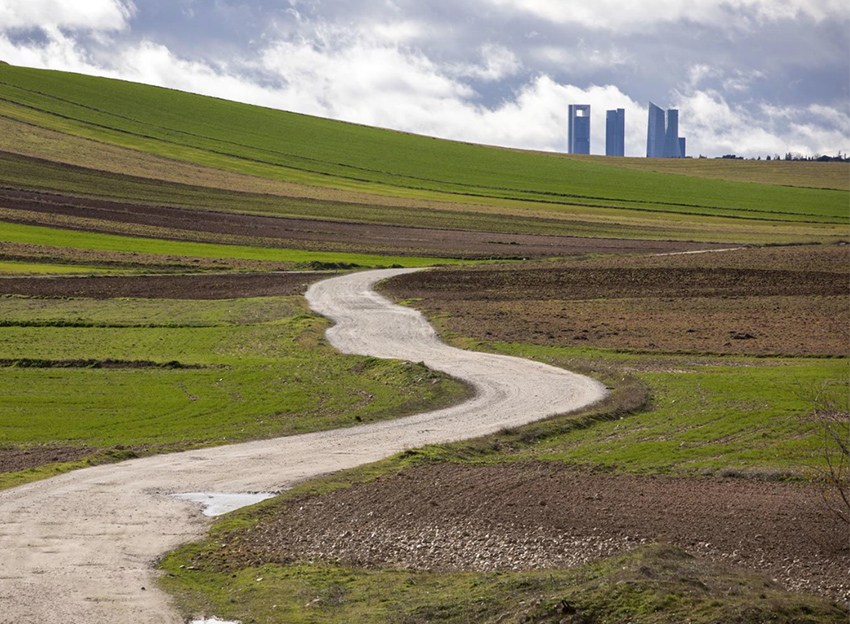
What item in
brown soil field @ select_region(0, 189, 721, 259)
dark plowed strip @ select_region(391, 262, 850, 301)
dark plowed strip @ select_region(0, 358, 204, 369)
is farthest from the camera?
brown soil field @ select_region(0, 189, 721, 259)

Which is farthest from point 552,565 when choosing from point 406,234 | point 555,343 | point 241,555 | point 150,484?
point 406,234

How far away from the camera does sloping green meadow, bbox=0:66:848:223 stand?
474 ft

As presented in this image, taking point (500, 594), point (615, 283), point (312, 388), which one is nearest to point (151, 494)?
point (500, 594)

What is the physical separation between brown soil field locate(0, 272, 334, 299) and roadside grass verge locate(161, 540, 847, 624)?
46.4 metres

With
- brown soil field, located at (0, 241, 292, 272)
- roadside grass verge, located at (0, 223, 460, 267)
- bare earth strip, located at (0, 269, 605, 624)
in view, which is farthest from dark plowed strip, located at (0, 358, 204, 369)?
roadside grass verge, located at (0, 223, 460, 267)

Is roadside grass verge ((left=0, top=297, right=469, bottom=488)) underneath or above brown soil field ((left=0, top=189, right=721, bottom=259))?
underneath

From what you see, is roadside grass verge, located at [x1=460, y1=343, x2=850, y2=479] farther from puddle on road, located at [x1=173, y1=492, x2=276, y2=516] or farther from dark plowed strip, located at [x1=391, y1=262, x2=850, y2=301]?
dark plowed strip, located at [x1=391, y1=262, x2=850, y2=301]

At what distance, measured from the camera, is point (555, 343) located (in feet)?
153

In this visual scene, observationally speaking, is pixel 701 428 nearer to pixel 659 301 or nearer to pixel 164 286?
pixel 659 301

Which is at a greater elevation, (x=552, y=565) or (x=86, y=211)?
(x=86, y=211)

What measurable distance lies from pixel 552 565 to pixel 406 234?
89588mm

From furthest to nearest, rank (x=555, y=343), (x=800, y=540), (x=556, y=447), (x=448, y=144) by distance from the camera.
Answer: (x=448, y=144)
(x=555, y=343)
(x=556, y=447)
(x=800, y=540)

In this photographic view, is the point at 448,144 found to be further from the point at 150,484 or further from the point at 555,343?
the point at 150,484

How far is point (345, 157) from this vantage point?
16312 centimetres
